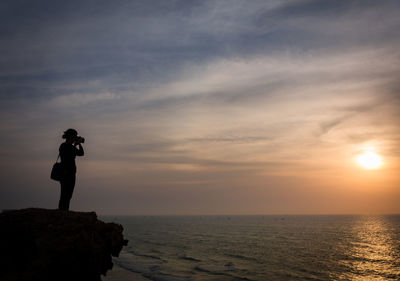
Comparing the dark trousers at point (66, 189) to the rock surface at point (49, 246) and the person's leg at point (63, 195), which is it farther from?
the rock surface at point (49, 246)

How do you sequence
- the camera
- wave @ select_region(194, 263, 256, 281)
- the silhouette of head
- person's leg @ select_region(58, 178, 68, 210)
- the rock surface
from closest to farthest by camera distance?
the rock surface, person's leg @ select_region(58, 178, 68, 210), the silhouette of head, the camera, wave @ select_region(194, 263, 256, 281)

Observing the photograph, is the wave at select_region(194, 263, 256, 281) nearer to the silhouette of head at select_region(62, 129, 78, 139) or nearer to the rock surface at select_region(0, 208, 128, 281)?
the rock surface at select_region(0, 208, 128, 281)

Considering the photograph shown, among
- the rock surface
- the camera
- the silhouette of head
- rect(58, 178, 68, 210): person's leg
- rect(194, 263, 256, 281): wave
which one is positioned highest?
the silhouette of head

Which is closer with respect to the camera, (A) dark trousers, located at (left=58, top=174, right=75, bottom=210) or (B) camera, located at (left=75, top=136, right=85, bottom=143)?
(A) dark trousers, located at (left=58, top=174, right=75, bottom=210)

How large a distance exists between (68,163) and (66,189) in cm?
96

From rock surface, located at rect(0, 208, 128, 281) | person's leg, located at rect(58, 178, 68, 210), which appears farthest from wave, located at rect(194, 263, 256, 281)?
person's leg, located at rect(58, 178, 68, 210)

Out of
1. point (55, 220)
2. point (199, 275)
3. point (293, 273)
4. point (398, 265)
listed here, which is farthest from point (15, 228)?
point (398, 265)

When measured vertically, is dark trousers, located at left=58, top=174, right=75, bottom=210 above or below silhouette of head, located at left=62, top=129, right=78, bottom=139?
below

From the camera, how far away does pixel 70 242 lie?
898cm

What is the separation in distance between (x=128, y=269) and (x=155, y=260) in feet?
25.0

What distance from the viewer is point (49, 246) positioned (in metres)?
8.85

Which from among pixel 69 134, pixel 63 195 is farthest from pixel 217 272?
pixel 69 134

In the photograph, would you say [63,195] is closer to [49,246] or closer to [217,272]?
[49,246]

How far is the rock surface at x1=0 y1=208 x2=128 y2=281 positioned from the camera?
858 cm
